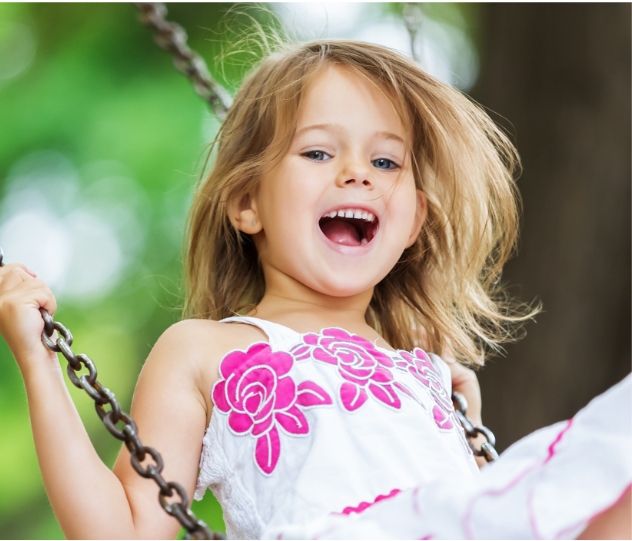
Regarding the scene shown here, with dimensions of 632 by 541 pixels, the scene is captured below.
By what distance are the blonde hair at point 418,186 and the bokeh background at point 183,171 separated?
1.17 meters

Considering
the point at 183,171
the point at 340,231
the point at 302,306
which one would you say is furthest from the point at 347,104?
the point at 183,171

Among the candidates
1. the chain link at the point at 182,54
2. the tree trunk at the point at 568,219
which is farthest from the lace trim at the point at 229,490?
the tree trunk at the point at 568,219

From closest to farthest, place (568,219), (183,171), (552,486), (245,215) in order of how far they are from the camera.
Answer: (552,486), (245,215), (568,219), (183,171)

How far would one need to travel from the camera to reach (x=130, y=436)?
0.93 metres

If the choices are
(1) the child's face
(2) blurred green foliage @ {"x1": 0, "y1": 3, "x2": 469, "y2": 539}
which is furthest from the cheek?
(2) blurred green foliage @ {"x1": 0, "y1": 3, "x2": 469, "y2": 539}

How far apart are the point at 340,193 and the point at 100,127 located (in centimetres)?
280

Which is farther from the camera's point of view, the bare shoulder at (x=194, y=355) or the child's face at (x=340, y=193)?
the child's face at (x=340, y=193)

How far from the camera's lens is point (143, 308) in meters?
4.34

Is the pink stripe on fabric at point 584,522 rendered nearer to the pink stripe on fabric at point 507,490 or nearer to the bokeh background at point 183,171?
the pink stripe on fabric at point 507,490

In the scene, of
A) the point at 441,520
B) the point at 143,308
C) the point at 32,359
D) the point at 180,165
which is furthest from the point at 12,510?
the point at 441,520

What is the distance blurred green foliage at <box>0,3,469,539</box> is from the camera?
3.85 metres

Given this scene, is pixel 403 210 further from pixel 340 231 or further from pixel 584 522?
pixel 584 522

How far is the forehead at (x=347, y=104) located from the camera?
132cm

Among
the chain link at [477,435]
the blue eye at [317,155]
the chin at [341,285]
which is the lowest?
the chain link at [477,435]
